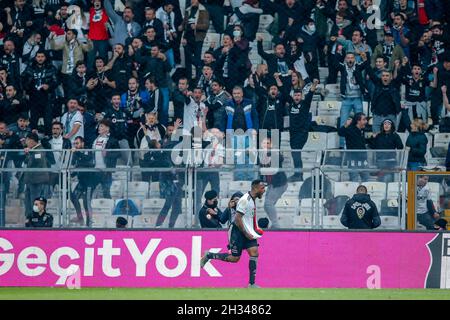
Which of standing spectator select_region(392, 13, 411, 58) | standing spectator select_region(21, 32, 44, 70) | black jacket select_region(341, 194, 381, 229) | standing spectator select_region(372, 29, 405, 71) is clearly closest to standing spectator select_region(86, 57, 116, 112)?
standing spectator select_region(21, 32, 44, 70)

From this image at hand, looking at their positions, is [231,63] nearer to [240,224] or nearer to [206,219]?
[206,219]

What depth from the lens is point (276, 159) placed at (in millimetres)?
24000

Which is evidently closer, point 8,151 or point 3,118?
point 8,151

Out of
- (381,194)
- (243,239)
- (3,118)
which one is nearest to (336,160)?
(381,194)

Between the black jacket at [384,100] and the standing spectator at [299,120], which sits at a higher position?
the black jacket at [384,100]

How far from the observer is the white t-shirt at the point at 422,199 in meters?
23.9

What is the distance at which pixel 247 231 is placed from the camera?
22.5 m

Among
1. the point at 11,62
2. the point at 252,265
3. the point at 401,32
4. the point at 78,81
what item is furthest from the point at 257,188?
the point at 11,62

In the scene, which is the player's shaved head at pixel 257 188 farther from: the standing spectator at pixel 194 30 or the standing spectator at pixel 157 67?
the standing spectator at pixel 194 30

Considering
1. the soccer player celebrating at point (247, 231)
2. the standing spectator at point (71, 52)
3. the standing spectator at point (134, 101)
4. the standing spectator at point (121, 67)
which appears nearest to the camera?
the soccer player celebrating at point (247, 231)

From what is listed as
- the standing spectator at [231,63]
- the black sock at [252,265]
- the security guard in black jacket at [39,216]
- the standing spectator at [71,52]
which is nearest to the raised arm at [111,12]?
the standing spectator at [71,52]

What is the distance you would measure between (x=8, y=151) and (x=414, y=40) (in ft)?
34.4

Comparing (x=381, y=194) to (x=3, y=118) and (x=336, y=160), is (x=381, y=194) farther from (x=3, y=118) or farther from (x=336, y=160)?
(x=3, y=118)

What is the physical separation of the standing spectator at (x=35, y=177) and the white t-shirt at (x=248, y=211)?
3864 mm
